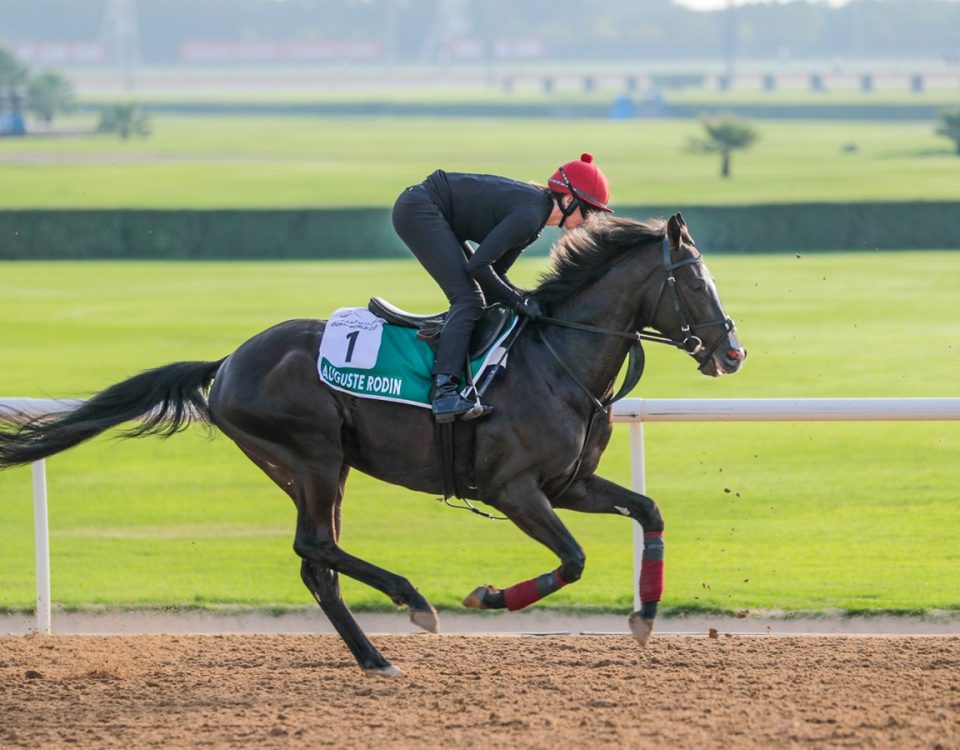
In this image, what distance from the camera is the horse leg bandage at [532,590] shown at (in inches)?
199

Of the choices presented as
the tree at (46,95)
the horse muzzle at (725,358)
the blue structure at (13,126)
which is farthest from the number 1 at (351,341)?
the tree at (46,95)

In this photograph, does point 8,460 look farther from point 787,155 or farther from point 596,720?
point 787,155

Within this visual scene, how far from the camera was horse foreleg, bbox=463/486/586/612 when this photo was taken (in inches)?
199

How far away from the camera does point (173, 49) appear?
11469 centimetres

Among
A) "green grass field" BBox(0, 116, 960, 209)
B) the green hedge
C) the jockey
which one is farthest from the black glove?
"green grass field" BBox(0, 116, 960, 209)

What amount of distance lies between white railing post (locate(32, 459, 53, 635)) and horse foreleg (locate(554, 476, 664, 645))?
2073 millimetres

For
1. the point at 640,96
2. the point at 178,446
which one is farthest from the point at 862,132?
the point at 178,446

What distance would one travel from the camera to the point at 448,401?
5.14 meters

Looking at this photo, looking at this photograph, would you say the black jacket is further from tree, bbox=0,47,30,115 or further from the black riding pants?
tree, bbox=0,47,30,115

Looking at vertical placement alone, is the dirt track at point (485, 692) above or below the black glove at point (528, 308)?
below

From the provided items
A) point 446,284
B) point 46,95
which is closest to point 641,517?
point 446,284

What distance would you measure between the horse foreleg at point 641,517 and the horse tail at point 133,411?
4.55 ft

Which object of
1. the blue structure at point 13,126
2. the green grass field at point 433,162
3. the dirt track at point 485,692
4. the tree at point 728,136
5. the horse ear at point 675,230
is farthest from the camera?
the blue structure at point 13,126

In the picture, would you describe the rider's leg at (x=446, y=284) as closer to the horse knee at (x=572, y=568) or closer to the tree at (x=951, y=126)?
the horse knee at (x=572, y=568)
